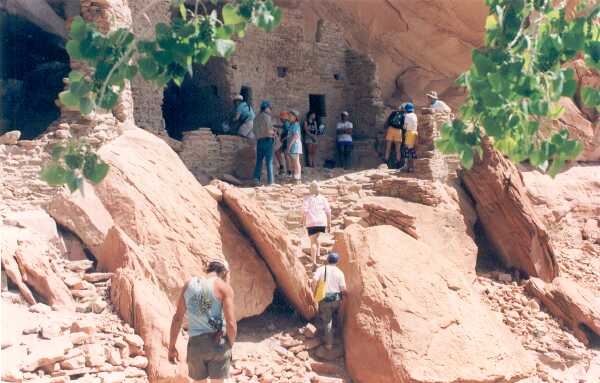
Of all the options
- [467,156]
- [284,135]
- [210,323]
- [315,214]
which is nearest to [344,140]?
[284,135]

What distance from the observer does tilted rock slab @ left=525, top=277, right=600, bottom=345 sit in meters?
13.8

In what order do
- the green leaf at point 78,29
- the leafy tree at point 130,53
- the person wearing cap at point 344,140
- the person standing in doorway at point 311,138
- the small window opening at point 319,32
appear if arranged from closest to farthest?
the green leaf at point 78,29 → the leafy tree at point 130,53 → the person standing in doorway at point 311,138 → the person wearing cap at point 344,140 → the small window opening at point 319,32

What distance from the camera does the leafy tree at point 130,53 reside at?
4.98m

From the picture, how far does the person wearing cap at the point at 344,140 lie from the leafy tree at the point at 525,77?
1142 cm

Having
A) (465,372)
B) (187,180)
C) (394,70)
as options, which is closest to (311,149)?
(394,70)

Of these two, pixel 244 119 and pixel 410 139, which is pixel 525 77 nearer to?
pixel 410 139

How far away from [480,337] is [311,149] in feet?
18.9

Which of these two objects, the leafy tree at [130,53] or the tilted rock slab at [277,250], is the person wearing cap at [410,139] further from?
the leafy tree at [130,53]

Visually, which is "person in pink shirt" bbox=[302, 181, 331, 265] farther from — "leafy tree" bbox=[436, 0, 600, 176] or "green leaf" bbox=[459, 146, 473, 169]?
"green leaf" bbox=[459, 146, 473, 169]

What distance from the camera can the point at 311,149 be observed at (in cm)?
1664

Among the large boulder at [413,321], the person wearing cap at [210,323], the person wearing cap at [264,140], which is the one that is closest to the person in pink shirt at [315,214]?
the large boulder at [413,321]

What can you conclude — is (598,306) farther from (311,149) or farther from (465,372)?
(311,149)

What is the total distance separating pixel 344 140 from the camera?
56.0 feet

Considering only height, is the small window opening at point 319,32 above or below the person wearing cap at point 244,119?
above
